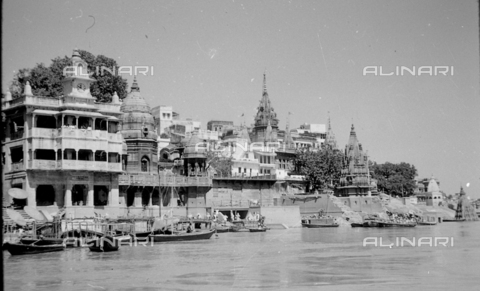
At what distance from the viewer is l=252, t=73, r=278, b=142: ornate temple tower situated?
9656 cm

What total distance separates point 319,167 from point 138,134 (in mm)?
32254

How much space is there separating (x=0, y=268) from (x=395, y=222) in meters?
76.3

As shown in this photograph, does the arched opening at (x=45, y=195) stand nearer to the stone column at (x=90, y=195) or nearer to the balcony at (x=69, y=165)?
the balcony at (x=69, y=165)

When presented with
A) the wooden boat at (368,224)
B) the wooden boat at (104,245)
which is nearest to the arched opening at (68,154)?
the wooden boat at (104,245)

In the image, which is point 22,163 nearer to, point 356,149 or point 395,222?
point 395,222

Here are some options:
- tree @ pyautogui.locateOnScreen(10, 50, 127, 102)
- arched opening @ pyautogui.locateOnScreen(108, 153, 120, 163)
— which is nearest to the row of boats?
arched opening @ pyautogui.locateOnScreen(108, 153, 120, 163)

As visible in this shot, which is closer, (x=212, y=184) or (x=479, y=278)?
(x=479, y=278)

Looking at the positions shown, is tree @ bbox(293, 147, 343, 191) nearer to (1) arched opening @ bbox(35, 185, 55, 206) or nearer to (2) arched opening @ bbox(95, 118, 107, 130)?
(2) arched opening @ bbox(95, 118, 107, 130)

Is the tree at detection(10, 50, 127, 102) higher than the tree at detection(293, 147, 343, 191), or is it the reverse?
the tree at detection(10, 50, 127, 102)

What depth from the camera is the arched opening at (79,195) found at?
4637cm

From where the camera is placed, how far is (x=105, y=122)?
48281mm

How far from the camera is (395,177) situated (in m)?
110

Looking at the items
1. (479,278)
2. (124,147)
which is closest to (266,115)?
(124,147)

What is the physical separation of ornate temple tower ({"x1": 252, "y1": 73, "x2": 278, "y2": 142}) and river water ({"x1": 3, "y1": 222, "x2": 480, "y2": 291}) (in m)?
60.1
